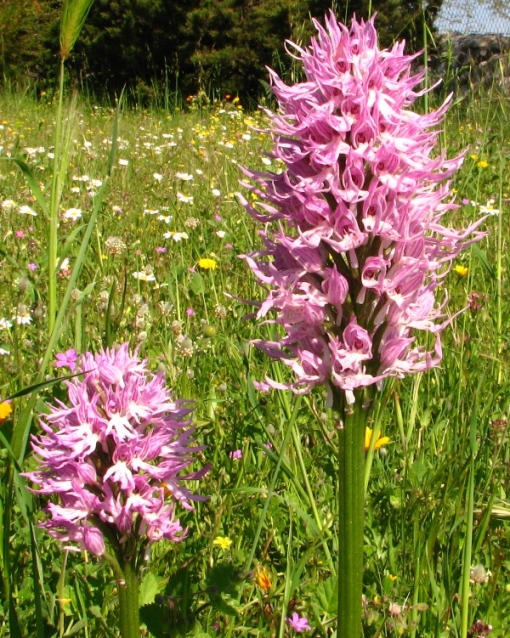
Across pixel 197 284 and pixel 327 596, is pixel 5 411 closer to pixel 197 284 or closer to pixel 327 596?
pixel 327 596

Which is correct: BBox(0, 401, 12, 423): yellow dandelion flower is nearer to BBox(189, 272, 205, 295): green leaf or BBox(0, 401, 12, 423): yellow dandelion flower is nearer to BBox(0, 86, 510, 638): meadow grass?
BBox(0, 86, 510, 638): meadow grass

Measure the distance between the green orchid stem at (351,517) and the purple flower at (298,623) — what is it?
1.41 feet

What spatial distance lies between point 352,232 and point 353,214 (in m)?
0.03

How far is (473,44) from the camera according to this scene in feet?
44.8

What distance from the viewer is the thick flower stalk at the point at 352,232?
1.20 m

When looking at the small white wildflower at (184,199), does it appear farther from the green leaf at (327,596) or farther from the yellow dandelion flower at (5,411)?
the green leaf at (327,596)

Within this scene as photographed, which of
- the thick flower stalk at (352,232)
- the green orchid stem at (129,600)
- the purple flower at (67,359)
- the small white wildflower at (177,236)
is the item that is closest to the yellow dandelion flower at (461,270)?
the small white wildflower at (177,236)

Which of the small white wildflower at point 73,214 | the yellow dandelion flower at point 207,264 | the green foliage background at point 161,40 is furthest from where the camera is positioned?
the green foliage background at point 161,40

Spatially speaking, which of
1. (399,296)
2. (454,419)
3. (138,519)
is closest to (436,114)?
(399,296)

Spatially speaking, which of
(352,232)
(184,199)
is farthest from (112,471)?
(184,199)

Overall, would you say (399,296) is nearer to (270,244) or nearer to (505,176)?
(270,244)

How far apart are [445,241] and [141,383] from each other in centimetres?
60

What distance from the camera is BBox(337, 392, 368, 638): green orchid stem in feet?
4.01

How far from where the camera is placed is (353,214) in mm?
1191
